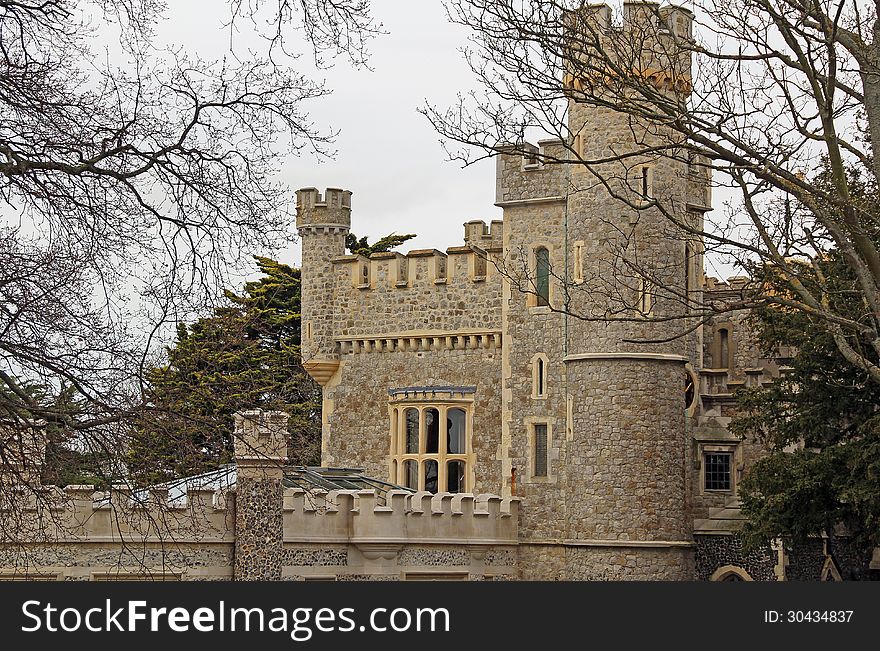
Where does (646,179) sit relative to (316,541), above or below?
above

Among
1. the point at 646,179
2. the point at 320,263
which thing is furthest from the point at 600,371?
the point at 320,263

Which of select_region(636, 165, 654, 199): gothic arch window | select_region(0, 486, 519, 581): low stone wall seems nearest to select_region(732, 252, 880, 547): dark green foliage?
select_region(636, 165, 654, 199): gothic arch window

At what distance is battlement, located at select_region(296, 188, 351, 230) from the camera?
88.7 ft

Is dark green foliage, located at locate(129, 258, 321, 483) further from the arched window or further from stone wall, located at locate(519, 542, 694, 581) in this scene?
the arched window

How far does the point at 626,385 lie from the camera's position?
2256 cm

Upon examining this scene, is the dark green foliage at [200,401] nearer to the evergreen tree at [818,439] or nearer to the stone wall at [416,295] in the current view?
the evergreen tree at [818,439]

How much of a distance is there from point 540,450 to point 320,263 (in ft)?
18.0

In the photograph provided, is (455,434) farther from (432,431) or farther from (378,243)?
(378,243)

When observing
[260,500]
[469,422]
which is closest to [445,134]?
[260,500]

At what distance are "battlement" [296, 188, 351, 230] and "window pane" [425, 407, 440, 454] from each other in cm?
377

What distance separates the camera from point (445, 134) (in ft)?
43.1

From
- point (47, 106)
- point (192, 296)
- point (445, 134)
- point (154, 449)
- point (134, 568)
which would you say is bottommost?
point (134, 568)
